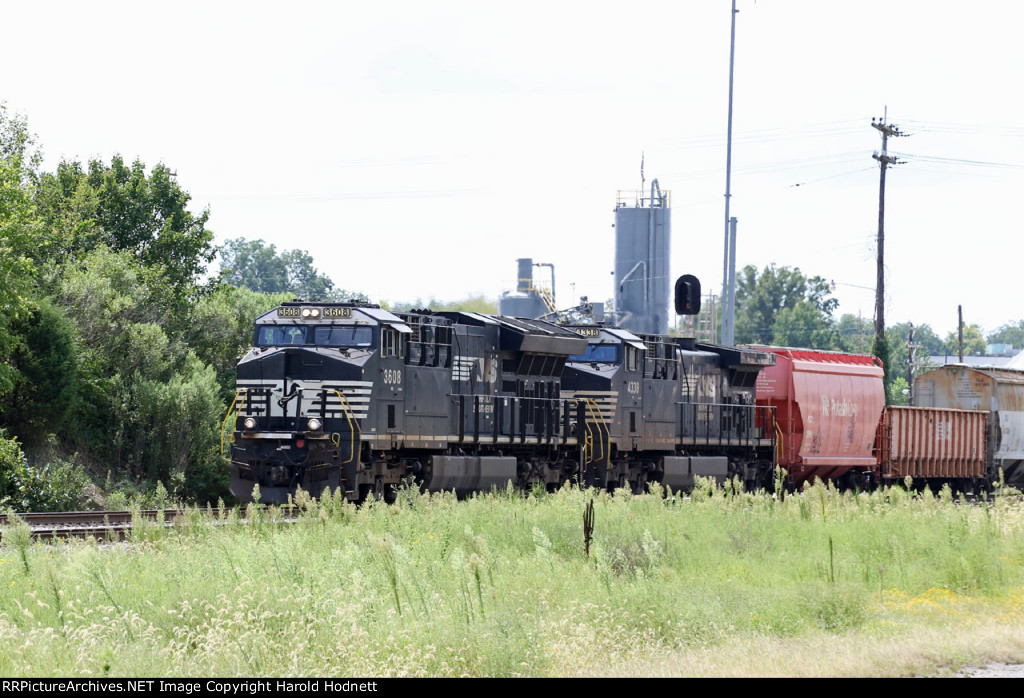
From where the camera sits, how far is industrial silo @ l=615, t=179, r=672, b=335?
7300cm

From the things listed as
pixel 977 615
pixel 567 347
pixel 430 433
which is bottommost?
pixel 977 615

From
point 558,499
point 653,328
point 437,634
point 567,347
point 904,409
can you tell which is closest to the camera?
point 437,634

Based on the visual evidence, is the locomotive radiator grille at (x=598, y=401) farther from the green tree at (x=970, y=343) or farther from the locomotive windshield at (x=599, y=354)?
the green tree at (x=970, y=343)

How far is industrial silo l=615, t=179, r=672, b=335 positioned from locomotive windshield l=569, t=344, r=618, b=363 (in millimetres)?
44646

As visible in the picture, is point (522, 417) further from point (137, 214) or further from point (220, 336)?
point (137, 214)

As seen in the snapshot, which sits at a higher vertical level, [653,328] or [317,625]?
[653,328]

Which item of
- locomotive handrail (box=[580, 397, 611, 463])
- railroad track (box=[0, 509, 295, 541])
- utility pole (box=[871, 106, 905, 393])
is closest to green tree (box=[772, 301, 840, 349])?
utility pole (box=[871, 106, 905, 393])

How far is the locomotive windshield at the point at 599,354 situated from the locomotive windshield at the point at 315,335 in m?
7.13

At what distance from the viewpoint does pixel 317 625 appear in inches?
393

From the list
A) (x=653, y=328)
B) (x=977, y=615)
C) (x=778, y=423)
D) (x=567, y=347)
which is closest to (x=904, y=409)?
(x=778, y=423)

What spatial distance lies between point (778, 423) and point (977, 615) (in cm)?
2145

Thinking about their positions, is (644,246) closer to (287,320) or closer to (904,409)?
(904,409)

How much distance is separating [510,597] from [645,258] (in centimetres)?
6268

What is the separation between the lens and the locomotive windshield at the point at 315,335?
21703 mm
